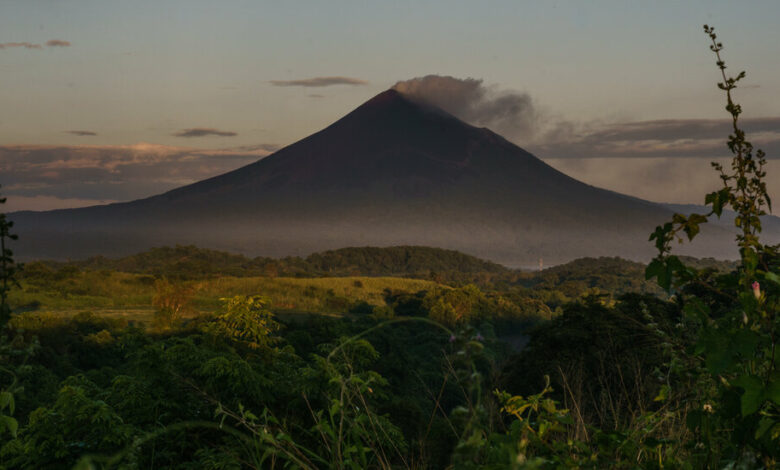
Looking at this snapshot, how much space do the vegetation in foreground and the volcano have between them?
12128 cm

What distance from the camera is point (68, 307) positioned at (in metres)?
43.9

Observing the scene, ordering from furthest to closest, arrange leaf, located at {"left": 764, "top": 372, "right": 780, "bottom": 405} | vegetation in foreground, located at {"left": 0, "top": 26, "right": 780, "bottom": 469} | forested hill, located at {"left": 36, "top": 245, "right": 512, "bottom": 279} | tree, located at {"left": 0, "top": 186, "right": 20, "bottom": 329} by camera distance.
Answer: forested hill, located at {"left": 36, "top": 245, "right": 512, "bottom": 279} < tree, located at {"left": 0, "top": 186, "right": 20, "bottom": 329} < vegetation in foreground, located at {"left": 0, "top": 26, "right": 780, "bottom": 469} < leaf, located at {"left": 764, "top": 372, "right": 780, "bottom": 405}

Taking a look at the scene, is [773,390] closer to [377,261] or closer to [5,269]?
[5,269]

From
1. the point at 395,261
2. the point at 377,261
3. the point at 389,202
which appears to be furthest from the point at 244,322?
the point at 395,261

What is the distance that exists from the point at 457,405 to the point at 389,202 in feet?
441

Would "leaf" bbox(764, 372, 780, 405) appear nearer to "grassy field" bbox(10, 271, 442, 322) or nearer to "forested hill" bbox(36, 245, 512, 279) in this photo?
"grassy field" bbox(10, 271, 442, 322)

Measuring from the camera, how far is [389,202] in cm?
13788

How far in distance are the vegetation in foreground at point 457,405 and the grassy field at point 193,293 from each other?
24579 millimetres

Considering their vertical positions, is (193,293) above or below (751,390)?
below

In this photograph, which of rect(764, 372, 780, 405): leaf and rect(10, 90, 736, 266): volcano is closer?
rect(764, 372, 780, 405): leaf

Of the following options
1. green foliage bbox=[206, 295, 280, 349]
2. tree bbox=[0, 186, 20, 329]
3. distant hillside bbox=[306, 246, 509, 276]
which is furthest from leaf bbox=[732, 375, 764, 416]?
distant hillside bbox=[306, 246, 509, 276]

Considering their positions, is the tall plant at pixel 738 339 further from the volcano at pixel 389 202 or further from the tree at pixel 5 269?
the volcano at pixel 389 202

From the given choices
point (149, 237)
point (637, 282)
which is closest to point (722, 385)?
point (637, 282)

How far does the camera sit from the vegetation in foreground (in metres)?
1.76
